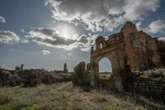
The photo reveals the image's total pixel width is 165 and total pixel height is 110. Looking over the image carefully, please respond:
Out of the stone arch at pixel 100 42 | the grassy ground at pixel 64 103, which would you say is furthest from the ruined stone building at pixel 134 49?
the grassy ground at pixel 64 103

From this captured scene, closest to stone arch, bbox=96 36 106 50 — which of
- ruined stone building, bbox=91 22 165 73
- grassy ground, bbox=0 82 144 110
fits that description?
ruined stone building, bbox=91 22 165 73

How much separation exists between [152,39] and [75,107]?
76.1 ft

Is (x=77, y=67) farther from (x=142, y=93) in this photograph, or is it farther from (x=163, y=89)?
(x=163, y=89)

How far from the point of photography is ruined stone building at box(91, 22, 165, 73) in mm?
22581

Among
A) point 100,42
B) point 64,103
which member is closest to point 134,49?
point 100,42

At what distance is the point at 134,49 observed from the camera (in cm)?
2388

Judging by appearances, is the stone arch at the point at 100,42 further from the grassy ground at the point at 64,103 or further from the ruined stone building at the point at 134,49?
the grassy ground at the point at 64,103

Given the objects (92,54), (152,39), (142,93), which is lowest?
(142,93)

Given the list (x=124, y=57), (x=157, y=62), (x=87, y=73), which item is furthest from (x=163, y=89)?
(x=157, y=62)

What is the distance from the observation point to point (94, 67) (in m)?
24.2

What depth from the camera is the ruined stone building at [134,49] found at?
889 inches

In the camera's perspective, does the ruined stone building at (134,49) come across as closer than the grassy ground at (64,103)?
No

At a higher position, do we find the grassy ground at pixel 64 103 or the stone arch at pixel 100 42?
the stone arch at pixel 100 42

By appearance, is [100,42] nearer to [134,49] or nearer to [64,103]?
[134,49]
